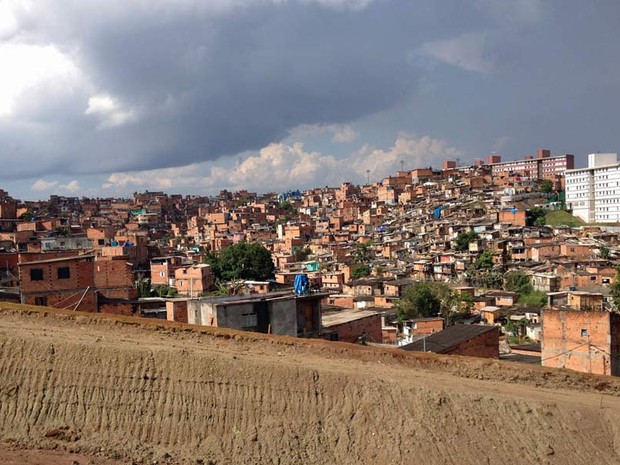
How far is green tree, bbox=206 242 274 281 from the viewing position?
51.7m

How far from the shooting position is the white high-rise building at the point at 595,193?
69.5m

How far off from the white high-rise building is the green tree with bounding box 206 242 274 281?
39743mm

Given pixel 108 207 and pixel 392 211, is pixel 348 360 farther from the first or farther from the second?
pixel 108 207

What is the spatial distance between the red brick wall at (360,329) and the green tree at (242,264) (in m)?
28.9

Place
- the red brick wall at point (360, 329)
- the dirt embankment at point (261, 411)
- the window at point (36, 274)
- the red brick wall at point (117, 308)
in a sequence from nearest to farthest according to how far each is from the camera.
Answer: the dirt embankment at point (261, 411)
the window at point (36, 274)
the red brick wall at point (360, 329)
the red brick wall at point (117, 308)

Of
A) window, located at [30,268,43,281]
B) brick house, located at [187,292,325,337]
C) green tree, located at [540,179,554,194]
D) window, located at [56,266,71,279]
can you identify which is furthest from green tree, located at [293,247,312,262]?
brick house, located at [187,292,325,337]

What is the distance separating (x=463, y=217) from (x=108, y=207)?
58419 mm

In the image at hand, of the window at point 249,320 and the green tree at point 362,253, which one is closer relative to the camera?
the window at point 249,320

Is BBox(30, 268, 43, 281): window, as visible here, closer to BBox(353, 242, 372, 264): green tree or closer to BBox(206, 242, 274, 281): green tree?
BBox(206, 242, 274, 281): green tree

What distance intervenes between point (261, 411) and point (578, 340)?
50.2 ft

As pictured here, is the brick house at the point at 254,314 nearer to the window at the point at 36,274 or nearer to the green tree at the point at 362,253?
the window at the point at 36,274

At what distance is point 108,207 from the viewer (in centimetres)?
9975

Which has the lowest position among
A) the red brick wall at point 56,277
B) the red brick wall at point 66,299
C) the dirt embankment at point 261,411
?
the dirt embankment at point 261,411

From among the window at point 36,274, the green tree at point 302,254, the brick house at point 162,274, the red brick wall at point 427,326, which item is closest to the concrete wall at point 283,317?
the window at point 36,274
